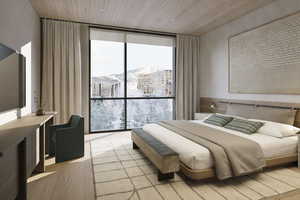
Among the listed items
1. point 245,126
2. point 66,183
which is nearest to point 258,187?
point 245,126

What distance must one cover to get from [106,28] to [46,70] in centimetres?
190

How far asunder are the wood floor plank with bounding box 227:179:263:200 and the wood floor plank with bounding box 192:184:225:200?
314 millimetres

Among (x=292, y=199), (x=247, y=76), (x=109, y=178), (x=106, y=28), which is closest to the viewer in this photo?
(x=292, y=199)

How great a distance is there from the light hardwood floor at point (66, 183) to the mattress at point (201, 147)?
358 mm

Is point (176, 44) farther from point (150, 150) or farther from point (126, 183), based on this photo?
point (126, 183)

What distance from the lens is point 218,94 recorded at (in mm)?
5137

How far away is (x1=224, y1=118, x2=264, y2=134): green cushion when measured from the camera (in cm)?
324

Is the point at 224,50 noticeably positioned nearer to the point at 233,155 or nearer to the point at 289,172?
the point at 289,172

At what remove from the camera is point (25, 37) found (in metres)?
3.21

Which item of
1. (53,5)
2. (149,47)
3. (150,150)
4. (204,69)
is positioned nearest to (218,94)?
(204,69)

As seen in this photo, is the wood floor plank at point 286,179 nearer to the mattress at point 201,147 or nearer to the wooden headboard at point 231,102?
the mattress at point 201,147

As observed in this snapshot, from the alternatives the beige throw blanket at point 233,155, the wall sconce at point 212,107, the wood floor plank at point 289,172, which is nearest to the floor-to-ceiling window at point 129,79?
the wall sconce at point 212,107

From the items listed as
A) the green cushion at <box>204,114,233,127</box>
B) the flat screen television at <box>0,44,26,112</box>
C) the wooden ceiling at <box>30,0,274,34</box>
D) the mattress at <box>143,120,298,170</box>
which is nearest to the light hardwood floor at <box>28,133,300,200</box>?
the mattress at <box>143,120,298,170</box>

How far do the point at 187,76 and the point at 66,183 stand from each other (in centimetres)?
444
